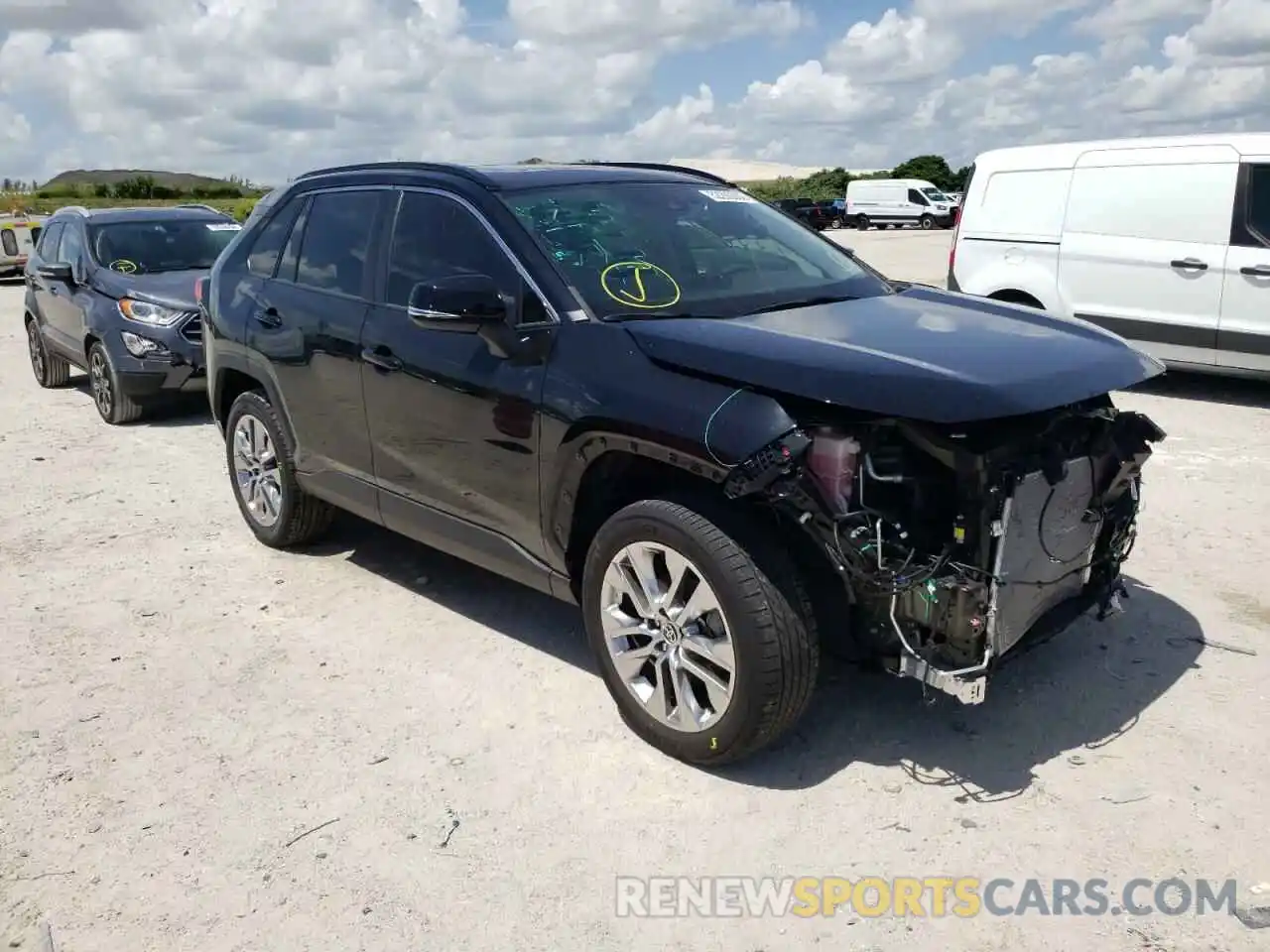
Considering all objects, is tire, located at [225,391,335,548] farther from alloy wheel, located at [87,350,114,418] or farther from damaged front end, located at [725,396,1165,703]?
alloy wheel, located at [87,350,114,418]

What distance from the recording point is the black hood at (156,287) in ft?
29.5

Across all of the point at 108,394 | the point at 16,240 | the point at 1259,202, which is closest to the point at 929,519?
the point at 1259,202

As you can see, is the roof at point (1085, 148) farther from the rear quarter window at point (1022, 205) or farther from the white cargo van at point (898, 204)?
the white cargo van at point (898, 204)

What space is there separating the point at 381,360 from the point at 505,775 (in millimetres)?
1785

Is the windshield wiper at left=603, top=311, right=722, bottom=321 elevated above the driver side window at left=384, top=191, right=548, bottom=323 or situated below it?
below

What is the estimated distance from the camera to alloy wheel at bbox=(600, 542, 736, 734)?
333 cm

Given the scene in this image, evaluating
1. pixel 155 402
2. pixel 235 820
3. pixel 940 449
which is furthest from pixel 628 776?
pixel 155 402

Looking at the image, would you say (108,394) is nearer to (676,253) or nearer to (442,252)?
(442,252)

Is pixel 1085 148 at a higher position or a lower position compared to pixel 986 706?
higher

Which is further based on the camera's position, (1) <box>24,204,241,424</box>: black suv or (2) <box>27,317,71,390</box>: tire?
(2) <box>27,317,71,390</box>: tire

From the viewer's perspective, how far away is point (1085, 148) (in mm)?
9094

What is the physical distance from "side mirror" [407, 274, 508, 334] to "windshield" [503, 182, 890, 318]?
286 mm

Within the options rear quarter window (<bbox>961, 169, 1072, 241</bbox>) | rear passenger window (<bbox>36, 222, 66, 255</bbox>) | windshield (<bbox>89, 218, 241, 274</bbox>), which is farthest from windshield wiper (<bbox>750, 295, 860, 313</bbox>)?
rear passenger window (<bbox>36, 222, 66, 255</bbox>)

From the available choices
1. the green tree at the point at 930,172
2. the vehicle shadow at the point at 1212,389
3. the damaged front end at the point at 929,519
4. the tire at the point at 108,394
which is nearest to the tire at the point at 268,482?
the damaged front end at the point at 929,519
